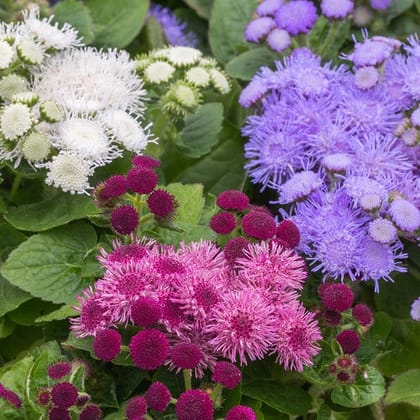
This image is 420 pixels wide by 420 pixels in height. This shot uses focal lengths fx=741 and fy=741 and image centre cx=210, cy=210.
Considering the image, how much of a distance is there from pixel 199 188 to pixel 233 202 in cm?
26

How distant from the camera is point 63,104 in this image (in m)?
1.70

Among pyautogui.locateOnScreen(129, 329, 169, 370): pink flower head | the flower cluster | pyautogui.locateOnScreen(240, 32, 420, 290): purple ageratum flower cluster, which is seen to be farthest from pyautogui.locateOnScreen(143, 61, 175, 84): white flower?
pyautogui.locateOnScreen(129, 329, 169, 370): pink flower head

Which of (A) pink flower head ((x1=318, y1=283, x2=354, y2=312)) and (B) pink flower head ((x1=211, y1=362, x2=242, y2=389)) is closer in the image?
(B) pink flower head ((x1=211, y1=362, x2=242, y2=389))

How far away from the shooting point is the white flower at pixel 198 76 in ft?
5.91

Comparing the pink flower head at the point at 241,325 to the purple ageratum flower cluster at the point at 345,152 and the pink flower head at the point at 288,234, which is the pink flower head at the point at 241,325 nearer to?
the pink flower head at the point at 288,234

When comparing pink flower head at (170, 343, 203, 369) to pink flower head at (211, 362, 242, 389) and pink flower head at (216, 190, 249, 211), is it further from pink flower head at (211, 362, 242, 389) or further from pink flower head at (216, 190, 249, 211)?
pink flower head at (216, 190, 249, 211)

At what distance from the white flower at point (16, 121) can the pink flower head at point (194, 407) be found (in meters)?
0.75

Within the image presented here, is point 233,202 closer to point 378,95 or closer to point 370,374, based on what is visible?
point 370,374

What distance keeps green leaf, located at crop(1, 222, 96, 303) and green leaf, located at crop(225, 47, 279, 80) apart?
2.26ft

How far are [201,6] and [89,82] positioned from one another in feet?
2.81

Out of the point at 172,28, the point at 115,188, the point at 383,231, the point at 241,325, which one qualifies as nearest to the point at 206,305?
the point at 241,325

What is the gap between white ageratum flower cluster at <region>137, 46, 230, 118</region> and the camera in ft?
5.78

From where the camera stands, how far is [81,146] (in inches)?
62.9

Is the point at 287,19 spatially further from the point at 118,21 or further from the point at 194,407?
the point at 194,407
